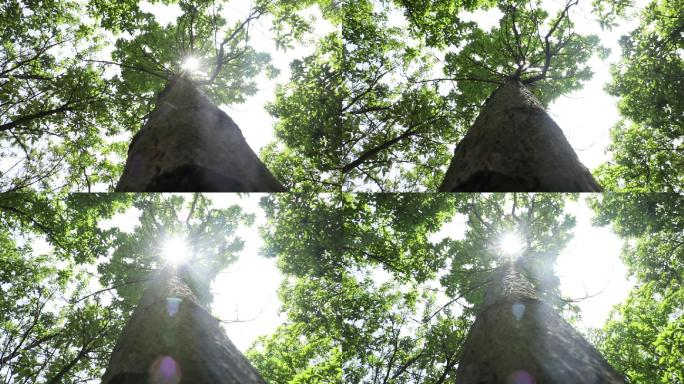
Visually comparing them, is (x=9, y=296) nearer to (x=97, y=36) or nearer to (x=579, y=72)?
(x=97, y=36)

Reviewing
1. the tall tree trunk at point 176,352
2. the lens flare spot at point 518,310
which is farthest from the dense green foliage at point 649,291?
the tall tree trunk at point 176,352

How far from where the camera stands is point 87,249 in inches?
359

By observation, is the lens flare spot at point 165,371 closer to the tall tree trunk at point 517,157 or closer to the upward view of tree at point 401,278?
the tall tree trunk at point 517,157

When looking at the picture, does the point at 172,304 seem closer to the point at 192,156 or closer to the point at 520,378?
the point at 192,156

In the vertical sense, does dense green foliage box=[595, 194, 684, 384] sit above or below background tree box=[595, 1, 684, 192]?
below

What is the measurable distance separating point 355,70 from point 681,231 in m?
10.1

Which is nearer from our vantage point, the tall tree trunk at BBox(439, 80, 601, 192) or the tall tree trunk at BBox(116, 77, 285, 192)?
the tall tree trunk at BBox(116, 77, 285, 192)

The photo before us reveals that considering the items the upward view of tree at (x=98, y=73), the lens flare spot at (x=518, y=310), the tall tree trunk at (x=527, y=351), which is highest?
the upward view of tree at (x=98, y=73)

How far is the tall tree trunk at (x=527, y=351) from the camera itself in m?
2.44

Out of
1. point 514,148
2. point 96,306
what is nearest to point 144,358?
point 514,148

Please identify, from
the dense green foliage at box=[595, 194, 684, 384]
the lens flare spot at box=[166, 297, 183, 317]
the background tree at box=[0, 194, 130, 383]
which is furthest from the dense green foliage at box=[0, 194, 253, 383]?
the dense green foliage at box=[595, 194, 684, 384]

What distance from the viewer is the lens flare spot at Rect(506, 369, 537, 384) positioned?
2373mm

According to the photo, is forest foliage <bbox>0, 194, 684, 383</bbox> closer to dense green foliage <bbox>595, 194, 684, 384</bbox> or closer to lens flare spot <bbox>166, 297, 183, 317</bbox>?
dense green foliage <bbox>595, 194, 684, 384</bbox>

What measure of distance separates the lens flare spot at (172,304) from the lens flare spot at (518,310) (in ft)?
8.77
